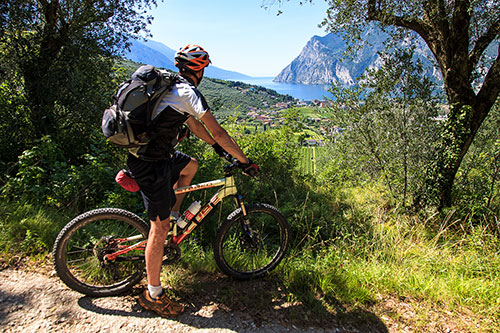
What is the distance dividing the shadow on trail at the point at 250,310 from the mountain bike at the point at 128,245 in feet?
0.67

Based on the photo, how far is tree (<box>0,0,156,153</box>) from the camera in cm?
545

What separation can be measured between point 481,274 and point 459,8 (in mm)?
4445

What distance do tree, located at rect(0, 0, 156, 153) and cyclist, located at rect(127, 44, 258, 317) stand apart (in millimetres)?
4221

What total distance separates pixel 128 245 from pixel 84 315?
70 centimetres

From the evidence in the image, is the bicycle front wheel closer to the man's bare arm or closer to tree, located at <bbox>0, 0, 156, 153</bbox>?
the man's bare arm

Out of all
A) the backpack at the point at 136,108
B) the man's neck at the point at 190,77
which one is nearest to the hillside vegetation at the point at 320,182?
the backpack at the point at 136,108

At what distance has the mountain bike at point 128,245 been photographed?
2740 millimetres

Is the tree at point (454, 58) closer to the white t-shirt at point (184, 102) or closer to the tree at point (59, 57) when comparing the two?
the white t-shirt at point (184, 102)

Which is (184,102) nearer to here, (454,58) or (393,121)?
(393,121)

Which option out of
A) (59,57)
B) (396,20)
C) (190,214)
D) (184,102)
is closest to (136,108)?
(184,102)

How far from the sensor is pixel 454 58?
5352mm

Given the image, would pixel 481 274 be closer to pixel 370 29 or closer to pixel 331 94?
pixel 331 94

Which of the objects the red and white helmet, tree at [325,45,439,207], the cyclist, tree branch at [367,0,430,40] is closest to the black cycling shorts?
the cyclist

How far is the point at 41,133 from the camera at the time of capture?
217 inches
